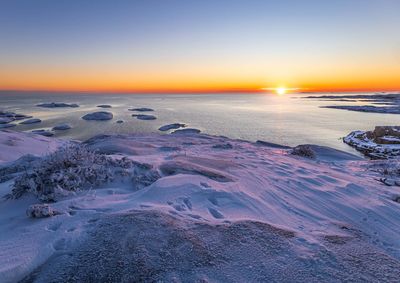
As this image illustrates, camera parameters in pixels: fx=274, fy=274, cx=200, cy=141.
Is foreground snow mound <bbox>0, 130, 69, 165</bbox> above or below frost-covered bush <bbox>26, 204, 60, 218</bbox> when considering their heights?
below

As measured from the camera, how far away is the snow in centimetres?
335

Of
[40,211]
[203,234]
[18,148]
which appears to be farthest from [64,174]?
[18,148]

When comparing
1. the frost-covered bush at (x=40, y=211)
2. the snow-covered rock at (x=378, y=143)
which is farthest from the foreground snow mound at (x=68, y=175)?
the snow-covered rock at (x=378, y=143)

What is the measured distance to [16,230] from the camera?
13.9 ft

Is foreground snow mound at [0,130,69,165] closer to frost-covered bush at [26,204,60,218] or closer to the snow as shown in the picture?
the snow

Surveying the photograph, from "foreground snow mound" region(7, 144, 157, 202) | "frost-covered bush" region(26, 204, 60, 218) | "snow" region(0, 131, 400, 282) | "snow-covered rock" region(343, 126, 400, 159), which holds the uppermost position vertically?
"foreground snow mound" region(7, 144, 157, 202)

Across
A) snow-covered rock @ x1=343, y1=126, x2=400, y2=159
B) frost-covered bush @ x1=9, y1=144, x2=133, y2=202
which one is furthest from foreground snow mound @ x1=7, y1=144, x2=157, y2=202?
snow-covered rock @ x1=343, y1=126, x2=400, y2=159

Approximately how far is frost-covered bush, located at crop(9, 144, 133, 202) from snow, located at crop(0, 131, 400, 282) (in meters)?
0.24

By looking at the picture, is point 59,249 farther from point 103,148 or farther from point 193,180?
point 103,148

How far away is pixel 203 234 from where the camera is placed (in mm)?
4145

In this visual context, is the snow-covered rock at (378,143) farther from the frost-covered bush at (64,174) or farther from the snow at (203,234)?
the frost-covered bush at (64,174)

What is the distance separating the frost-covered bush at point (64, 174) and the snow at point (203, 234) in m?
0.24

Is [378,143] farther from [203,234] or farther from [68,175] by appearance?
[68,175]

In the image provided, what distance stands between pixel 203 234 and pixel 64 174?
3.44 meters
